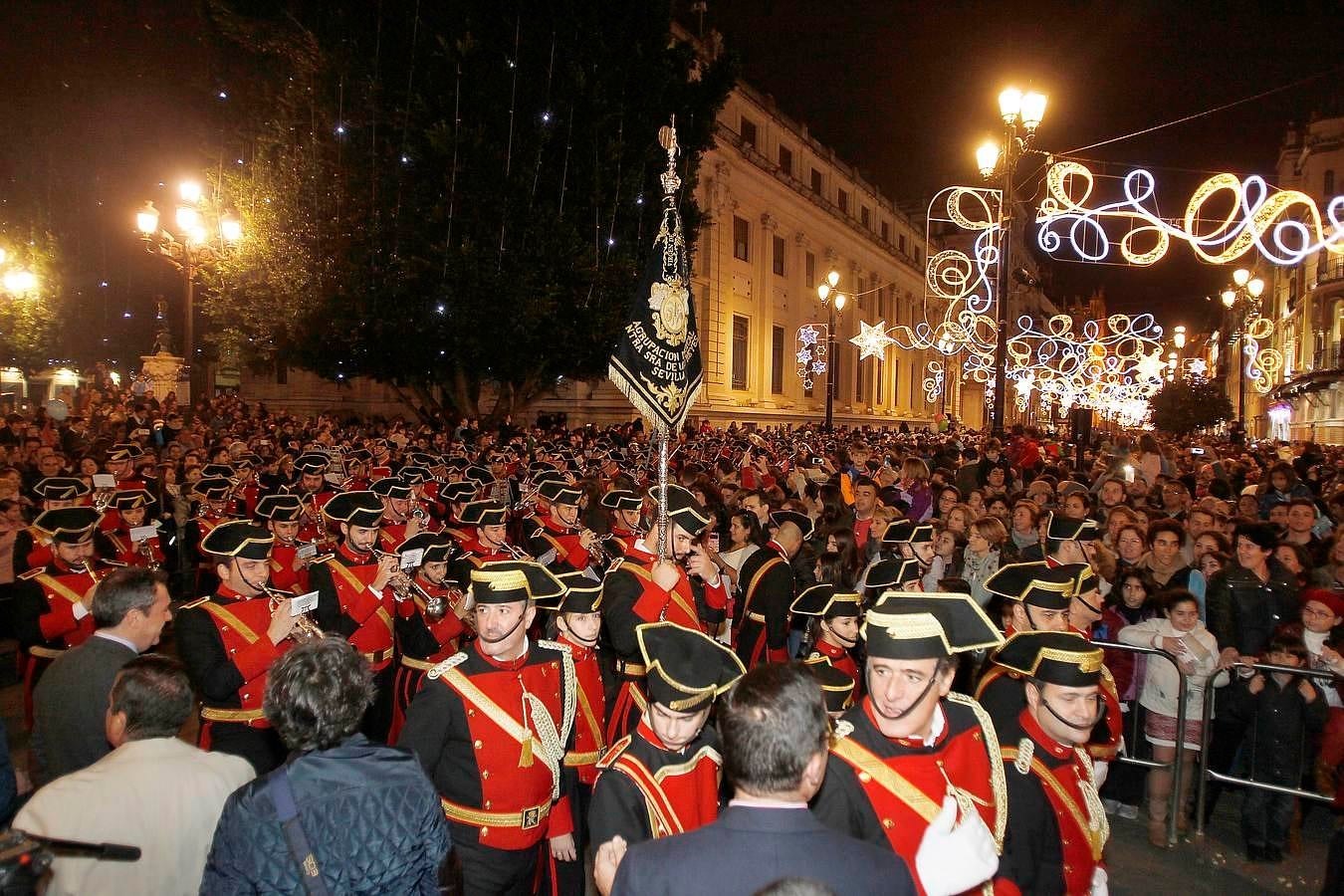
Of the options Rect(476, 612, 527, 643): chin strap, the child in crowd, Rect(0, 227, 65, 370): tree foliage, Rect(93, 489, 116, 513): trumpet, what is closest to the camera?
Rect(476, 612, 527, 643): chin strap

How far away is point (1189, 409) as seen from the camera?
35.5m

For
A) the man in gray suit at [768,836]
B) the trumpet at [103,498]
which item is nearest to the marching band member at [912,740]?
the man in gray suit at [768,836]

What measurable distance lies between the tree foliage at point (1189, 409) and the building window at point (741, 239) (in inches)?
781

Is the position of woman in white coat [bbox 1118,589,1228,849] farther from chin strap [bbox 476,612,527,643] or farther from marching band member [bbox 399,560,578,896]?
chin strap [bbox 476,612,527,643]

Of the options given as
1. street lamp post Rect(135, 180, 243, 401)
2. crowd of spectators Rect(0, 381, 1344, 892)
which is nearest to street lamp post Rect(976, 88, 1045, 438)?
crowd of spectators Rect(0, 381, 1344, 892)

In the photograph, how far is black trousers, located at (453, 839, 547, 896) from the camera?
11.9ft

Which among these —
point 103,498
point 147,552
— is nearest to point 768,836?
point 147,552

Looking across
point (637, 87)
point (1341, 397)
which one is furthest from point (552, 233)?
point (1341, 397)

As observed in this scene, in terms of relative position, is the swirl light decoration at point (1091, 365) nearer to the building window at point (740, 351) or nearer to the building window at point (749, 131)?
the building window at point (740, 351)

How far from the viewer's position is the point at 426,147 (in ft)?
63.3

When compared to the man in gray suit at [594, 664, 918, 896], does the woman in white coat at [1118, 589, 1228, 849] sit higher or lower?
lower

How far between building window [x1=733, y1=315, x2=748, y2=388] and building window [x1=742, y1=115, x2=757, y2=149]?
26.0ft

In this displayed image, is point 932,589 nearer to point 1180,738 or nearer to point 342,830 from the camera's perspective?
point 1180,738

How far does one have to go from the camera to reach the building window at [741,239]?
37000mm
